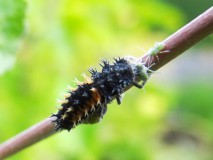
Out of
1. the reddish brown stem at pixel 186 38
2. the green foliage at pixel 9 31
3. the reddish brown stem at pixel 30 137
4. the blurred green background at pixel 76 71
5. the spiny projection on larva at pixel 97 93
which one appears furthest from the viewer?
the blurred green background at pixel 76 71

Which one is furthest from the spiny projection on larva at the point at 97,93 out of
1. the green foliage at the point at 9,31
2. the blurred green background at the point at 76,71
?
the blurred green background at the point at 76,71

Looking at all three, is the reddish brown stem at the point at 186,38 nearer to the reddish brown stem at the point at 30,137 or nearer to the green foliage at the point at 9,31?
the reddish brown stem at the point at 30,137

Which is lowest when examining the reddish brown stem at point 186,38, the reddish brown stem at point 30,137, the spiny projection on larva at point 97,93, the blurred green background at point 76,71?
the reddish brown stem at point 186,38

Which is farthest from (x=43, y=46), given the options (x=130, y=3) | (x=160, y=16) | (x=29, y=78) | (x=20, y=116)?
(x=160, y=16)

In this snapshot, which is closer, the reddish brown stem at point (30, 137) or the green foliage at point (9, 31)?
the reddish brown stem at point (30, 137)

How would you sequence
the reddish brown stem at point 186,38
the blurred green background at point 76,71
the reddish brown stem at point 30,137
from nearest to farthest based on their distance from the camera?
the reddish brown stem at point 186,38, the reddish brown stem at point 30,137, the blurred green background at point 76,71

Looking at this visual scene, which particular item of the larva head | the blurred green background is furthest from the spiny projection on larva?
the blurred green background

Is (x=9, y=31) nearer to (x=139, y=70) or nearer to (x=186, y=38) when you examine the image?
(x=139, y=70)

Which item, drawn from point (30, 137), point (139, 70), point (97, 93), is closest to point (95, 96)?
point (97, 93)

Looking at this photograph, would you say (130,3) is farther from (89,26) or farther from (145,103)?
(145,103)

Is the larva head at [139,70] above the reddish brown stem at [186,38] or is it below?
above
